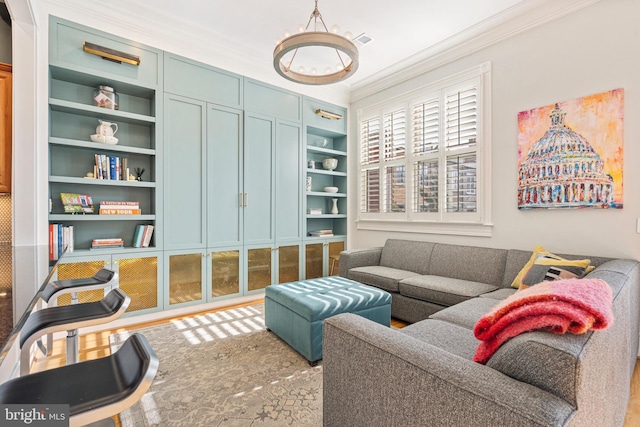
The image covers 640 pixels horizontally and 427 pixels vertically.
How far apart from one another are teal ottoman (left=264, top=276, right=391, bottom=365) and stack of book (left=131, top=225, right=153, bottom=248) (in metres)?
1.44

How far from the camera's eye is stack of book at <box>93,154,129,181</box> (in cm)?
297

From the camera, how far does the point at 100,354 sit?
7.98ft

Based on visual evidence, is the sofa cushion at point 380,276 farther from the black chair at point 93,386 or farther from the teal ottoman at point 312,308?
the black chair at point 93,386

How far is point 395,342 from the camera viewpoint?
1.12 m

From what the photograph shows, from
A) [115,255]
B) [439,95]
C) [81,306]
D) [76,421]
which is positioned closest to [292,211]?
[115,255]

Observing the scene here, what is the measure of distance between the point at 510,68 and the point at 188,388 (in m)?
4.01

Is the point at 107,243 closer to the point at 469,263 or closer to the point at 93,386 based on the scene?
the point at 93,386

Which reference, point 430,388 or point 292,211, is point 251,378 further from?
point 292,211

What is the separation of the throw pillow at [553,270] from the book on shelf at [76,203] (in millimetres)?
3885

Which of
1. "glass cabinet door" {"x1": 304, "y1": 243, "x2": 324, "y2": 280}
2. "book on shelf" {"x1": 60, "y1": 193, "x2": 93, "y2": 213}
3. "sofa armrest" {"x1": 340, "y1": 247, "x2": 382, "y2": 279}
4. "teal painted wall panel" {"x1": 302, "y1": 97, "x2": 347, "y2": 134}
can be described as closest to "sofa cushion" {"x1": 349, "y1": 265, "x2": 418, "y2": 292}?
"sofa armrest" {"x1": 340, "y1": 247, "x2": 382, "y2": 279}

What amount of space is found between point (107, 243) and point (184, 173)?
102 centimetres

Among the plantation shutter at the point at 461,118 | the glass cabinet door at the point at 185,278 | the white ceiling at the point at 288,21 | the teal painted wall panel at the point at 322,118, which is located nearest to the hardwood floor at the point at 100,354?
the glass cabinet door at the point at 185,278

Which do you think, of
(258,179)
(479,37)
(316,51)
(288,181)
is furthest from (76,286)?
(479,37)

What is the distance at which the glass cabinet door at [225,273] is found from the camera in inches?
142
